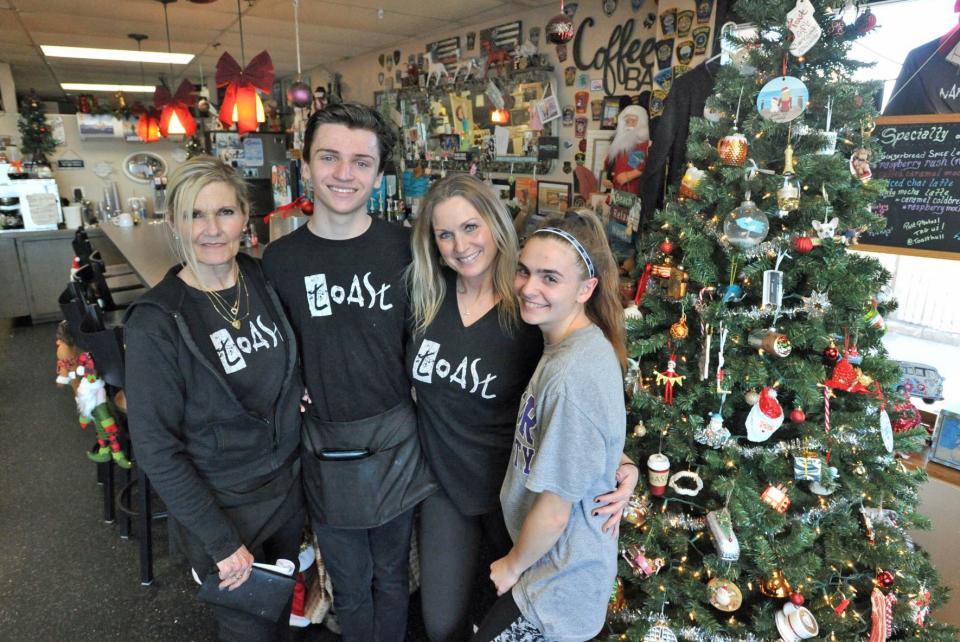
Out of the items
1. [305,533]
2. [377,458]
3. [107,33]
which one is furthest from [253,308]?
[107,33]

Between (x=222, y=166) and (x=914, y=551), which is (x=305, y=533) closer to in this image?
(x=222, y=166)

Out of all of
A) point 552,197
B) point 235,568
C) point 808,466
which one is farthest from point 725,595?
point 552,197

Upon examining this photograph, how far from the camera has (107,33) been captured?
15.8 ft

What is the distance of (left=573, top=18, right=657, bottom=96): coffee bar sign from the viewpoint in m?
3.07

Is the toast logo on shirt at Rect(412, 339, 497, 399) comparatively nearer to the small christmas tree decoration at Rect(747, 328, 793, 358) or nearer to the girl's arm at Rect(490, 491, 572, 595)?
the girl's arm at Rect(490, 491, 572, 595)

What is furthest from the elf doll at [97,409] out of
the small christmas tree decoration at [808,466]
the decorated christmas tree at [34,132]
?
the decorated christmas tree at [34,132]

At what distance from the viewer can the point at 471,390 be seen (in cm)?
143

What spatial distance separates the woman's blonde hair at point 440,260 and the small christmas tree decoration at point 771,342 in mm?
731

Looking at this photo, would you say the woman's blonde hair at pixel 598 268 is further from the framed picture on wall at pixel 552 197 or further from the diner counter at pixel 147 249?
the framed picture on wall at pixel 552 197

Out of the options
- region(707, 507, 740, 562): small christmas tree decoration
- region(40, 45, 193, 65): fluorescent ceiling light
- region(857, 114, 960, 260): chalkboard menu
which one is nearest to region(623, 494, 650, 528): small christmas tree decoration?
region(707, 507, 740, 562): small christmas tree decoration

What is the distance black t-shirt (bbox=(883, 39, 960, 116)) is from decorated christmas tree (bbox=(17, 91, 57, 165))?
23.5 ft

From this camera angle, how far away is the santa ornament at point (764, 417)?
1576 millimetres

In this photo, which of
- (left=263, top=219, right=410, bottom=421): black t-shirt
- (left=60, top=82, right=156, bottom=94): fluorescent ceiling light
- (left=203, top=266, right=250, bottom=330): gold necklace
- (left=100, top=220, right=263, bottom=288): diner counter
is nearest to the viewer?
(left=203, top=266, right=250, bottom=330): gold necklace

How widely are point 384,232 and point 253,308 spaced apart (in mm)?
403
